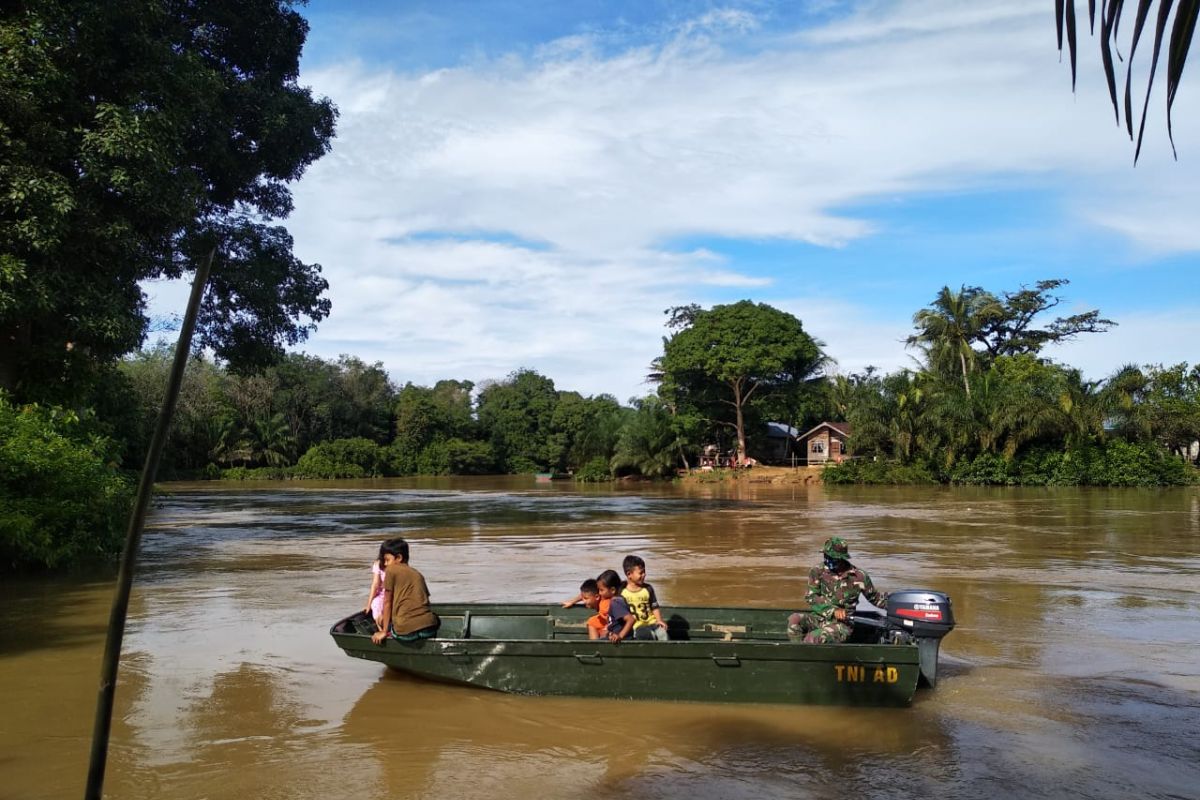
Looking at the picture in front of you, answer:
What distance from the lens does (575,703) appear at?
23.6 ft

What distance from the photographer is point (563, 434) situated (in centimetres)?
6550

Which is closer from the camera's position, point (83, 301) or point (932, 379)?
point (83, 301)

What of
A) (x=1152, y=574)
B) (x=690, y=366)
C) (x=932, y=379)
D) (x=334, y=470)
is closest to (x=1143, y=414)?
(x=932, y=379)

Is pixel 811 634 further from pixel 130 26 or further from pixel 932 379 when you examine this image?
pixel 932 379

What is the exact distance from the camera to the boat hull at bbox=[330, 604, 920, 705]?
682 centimetres

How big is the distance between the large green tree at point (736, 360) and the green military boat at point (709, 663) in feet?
131

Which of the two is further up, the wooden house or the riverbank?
the wooden house

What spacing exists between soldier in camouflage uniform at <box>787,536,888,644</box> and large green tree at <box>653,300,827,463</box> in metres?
39.8

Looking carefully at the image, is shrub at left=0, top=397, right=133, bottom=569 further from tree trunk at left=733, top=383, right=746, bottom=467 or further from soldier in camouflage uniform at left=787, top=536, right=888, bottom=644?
tree trunk at left=733, top=383, right=746, bottom=467

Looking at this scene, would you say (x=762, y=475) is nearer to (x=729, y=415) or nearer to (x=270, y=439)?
(x=729, y=415)

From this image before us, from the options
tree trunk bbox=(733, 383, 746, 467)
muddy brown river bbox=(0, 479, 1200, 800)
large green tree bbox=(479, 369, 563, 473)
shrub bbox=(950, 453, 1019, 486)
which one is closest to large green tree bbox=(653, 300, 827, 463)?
tree trunk bbox=(733, 383, 746, 467)

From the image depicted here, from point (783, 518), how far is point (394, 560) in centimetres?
1901

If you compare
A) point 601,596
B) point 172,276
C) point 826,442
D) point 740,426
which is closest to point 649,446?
point 740,426

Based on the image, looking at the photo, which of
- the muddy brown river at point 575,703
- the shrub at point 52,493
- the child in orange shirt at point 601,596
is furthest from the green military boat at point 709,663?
the shrub at point 52,493
